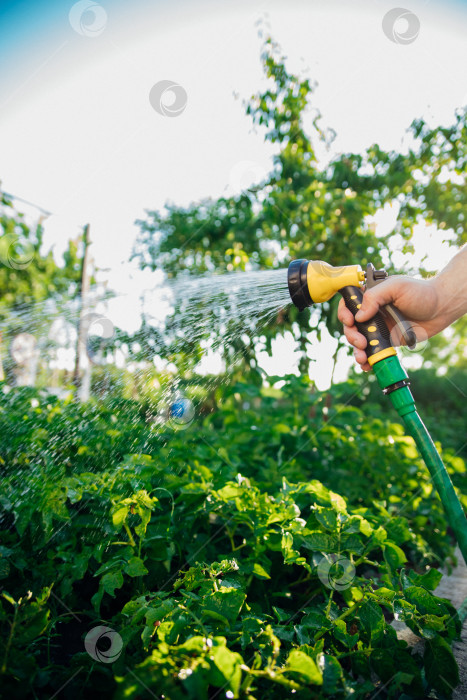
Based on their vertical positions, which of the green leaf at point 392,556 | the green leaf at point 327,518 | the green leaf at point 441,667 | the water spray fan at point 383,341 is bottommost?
the green leaf at point 441,667

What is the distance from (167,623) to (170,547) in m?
0.38

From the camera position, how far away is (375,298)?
4.46ft

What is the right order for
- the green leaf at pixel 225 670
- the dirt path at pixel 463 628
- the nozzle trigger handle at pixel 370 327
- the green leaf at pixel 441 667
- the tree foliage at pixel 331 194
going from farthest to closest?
the tree foliage at pixel 331 194
the nozzle trigger handle at pixel 370 327
the dirt path at pixel 463 628
the green leaf at pixel 441 667
the green leaf at pixel 225 670

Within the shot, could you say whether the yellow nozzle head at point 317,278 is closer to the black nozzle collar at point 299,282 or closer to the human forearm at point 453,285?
the black nozzle collar at point 299,282

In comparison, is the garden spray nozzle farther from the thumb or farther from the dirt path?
the dirt path

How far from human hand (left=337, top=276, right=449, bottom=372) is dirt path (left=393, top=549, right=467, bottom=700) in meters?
0.78

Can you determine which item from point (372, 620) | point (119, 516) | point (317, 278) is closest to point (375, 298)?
point (317, 278)

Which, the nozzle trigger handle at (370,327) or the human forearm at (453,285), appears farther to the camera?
the human forearm at (453,285)

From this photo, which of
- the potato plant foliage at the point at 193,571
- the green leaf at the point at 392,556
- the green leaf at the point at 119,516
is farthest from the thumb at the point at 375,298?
the green leaf at the point at 119,516

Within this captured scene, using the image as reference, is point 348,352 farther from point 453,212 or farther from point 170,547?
point 170,547

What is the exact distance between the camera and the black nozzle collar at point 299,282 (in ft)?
4.70

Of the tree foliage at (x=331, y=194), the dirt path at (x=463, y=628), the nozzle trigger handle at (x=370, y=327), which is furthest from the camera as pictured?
the tree foliage at (x=331, y=194)

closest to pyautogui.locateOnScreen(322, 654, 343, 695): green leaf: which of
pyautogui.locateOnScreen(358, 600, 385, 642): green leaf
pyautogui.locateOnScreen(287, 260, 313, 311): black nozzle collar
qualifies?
pyautogui.locateOnScreen(358, 600, 385, 642): green leaf

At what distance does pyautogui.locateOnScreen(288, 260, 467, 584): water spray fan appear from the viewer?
117 cm
